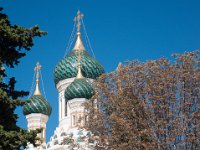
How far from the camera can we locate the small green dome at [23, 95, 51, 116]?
111ft

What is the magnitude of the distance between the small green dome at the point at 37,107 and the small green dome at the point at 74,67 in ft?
5.48

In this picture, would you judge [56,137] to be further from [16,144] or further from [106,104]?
[16,144]

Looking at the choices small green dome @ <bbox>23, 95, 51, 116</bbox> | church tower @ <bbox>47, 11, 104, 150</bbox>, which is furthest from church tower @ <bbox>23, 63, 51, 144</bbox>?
church tower @ <bbox>47, 11, 104, 150</bbox>

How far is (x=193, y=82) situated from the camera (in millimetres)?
16656

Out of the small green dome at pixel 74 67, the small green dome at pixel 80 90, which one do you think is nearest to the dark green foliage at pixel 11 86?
the small green dome at pixel 80 90

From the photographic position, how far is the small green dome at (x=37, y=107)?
111 feet

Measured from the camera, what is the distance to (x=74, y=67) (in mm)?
33531

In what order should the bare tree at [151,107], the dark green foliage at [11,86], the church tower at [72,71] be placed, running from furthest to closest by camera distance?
1. the church tower at [72,71]
2. the bare tree at [151,107]
3. the dark green foliage at [11,86]

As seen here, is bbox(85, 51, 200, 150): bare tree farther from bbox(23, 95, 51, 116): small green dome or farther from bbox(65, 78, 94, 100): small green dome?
bbox(23, 95, 51, 116): small green dome

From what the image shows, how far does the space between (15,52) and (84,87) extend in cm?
1894

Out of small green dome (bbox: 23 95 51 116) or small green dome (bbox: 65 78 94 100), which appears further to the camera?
small green dome (bbox: 23 95 51 116)

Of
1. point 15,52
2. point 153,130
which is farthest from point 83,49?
point 15,52

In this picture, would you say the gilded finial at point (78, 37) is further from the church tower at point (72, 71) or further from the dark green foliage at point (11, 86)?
the dark green foliage at point (11, 86)

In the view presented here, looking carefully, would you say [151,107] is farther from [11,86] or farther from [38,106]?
[38,106]
